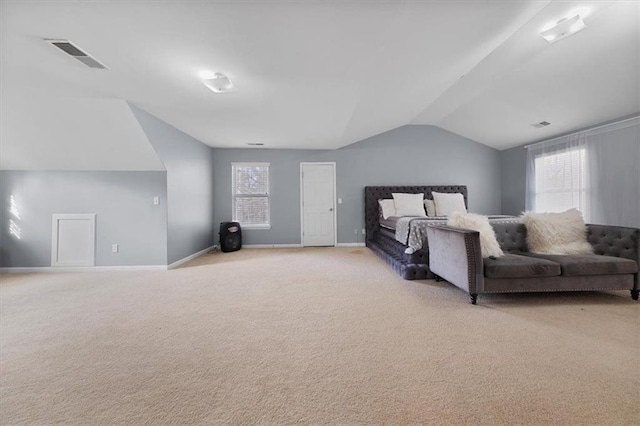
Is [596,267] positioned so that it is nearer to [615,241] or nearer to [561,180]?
[615,241]

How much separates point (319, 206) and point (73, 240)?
4.30 meters

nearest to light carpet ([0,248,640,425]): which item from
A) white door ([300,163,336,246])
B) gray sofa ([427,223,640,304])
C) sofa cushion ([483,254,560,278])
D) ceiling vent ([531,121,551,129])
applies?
gray sofa ([427,223,640,304])

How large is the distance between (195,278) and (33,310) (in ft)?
4.71

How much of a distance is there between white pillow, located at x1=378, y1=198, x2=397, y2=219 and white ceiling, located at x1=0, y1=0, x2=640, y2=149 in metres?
1.81

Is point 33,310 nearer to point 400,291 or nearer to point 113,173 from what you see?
point 113,173

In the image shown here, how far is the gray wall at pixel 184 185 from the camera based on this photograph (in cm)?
360

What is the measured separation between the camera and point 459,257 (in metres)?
2.43

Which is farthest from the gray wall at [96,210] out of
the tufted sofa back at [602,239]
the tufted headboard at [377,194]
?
the tufted sofa back at [602,239]

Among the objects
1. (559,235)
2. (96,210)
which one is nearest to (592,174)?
(559,235)

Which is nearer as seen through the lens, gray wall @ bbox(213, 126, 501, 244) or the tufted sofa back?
the tufted sofa back

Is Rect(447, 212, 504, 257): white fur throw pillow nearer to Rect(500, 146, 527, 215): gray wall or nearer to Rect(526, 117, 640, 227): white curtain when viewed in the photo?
Rect(526, 117, 640, 227): white curtain

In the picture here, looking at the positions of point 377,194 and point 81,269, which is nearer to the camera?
point 81,269

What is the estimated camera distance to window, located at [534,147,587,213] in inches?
160

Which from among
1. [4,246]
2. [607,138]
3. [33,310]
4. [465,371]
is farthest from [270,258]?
[607,138]
